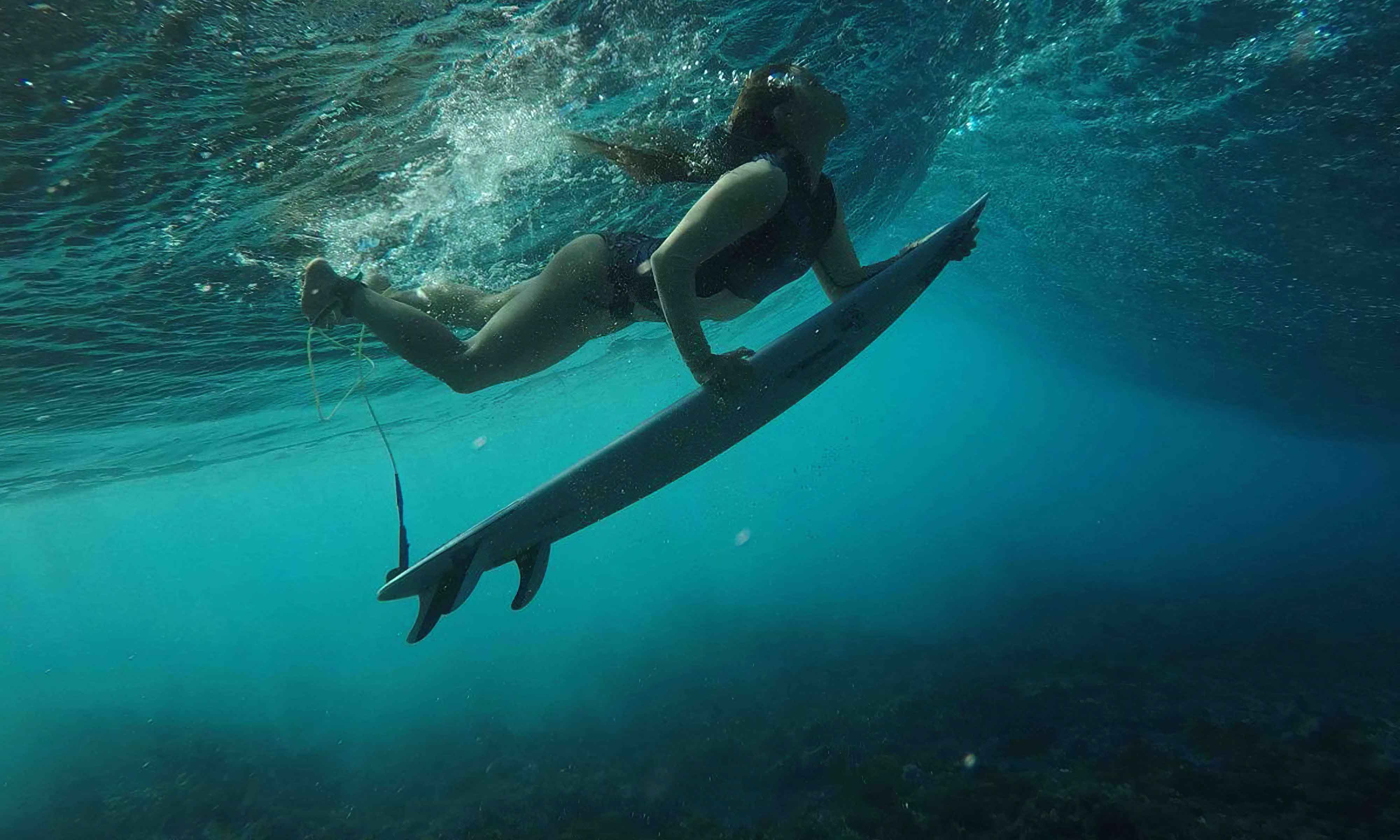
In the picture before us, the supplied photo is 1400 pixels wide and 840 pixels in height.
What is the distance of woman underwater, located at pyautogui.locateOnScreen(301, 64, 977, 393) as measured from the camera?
2965mm

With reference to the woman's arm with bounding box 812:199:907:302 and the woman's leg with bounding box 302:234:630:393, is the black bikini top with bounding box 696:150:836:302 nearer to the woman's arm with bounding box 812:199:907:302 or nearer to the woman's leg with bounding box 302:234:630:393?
the woman's arm with bounding box 812:199:907:302

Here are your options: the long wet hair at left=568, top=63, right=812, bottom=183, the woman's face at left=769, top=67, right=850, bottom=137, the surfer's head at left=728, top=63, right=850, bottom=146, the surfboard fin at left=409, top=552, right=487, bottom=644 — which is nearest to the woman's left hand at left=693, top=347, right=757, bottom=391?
the long wet hair at left=568, top=63, right=812, bottom=183

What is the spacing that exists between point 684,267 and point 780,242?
84cm

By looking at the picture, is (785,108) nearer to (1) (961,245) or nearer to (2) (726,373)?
(2) (726,373)

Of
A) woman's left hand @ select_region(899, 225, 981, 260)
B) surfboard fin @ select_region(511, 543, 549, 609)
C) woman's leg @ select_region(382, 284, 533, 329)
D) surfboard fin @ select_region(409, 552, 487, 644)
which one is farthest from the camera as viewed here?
surfboard fin @ select_region(511, 543, 549, 609)

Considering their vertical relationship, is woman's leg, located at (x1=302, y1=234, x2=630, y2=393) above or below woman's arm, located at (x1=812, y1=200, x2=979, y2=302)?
above

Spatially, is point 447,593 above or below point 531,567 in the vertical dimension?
above

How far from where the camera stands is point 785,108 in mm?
3273

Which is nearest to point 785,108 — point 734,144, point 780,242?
point 734,144

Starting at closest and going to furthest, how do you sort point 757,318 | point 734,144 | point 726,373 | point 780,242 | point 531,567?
point 726,373 < point 734,144 < point 780,242 < point 531,567 < point 757,318

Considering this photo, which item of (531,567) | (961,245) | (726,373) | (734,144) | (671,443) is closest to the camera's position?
(726,373)

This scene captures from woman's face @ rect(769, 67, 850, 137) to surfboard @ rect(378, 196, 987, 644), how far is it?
41.9 inches

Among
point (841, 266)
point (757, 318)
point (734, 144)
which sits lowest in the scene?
point (757, 318)

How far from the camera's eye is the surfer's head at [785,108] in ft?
10.7
